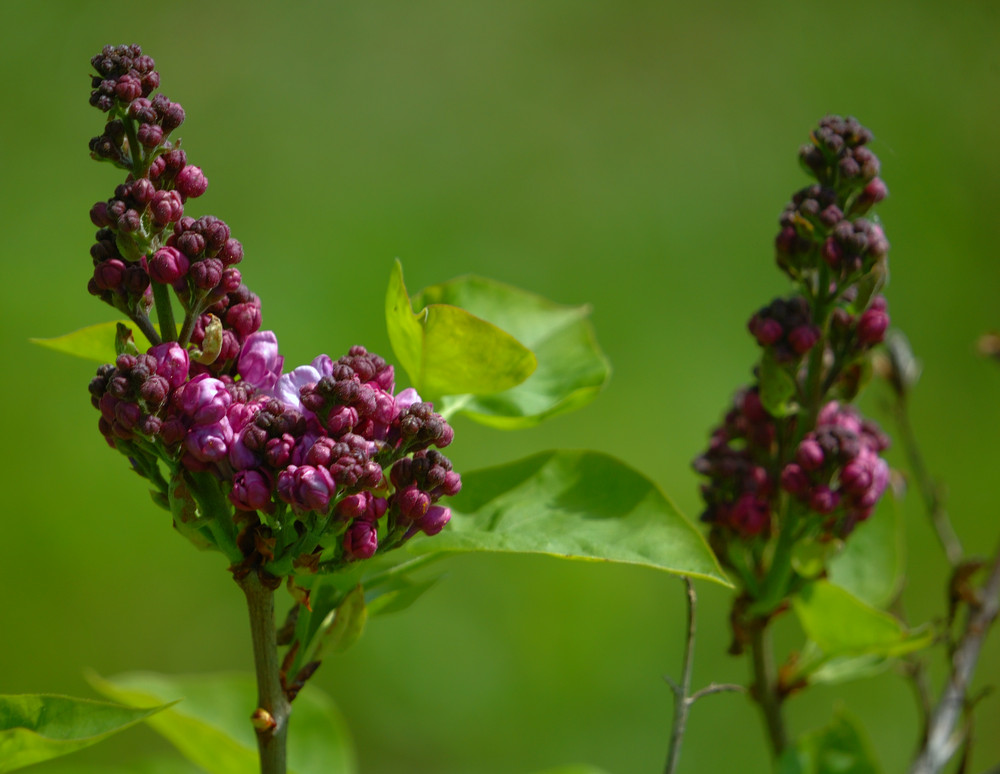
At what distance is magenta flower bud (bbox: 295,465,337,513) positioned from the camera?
0.95 meters

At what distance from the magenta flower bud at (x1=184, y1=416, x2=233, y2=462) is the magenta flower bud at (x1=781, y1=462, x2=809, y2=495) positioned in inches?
30.8

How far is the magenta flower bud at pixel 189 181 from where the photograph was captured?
3.52 feet

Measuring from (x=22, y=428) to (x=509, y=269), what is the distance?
7.74ft

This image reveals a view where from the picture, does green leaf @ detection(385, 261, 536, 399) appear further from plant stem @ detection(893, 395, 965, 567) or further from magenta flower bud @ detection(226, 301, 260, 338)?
plant stem @ detection(893, 395, 965, 567)

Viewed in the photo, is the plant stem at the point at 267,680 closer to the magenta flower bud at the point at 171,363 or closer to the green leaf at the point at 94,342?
the magenta flower bud at the point at 171,363

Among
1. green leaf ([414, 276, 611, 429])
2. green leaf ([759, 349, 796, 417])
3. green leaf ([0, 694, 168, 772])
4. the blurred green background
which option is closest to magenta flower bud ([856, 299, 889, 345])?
green leaf ([759, 349, 796, 417])

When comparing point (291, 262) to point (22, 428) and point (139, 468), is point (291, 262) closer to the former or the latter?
point (22, 428)

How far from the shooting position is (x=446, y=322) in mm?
1223

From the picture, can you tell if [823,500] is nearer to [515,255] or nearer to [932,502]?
[932,502]

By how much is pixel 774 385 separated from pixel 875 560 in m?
0.54

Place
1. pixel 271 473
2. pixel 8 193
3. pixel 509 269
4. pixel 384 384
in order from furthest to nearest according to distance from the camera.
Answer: pixel 509 269, pixel 8 193, pixel 384 384, pixel 271 473

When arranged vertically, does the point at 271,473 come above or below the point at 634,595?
above

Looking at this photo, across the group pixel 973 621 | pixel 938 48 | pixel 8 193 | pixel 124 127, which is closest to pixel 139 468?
pixel 124 127

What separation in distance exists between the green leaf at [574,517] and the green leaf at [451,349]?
0.37 ft
